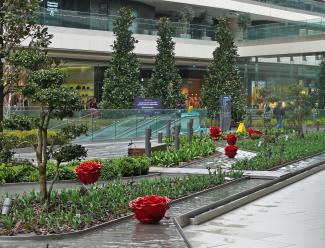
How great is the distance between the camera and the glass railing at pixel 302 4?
62.8 metres

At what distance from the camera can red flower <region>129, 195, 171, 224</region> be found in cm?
997

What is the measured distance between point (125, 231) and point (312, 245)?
282cm

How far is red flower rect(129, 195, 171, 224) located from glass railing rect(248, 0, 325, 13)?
53.6 m

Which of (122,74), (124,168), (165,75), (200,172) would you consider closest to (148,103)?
(122,74)

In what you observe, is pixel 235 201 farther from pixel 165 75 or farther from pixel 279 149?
pixel 165 75

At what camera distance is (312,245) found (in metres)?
9.65

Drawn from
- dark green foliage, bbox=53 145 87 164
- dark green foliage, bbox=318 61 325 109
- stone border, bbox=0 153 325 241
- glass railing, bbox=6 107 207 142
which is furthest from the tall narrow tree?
dark green foliage, bbox=318 61 325 109

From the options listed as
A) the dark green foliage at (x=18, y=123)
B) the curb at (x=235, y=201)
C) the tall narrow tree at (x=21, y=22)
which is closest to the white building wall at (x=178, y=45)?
the curb at (x=235, y=201)

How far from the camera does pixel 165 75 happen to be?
41.6 m

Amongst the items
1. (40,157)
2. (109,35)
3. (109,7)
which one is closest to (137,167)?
(40,157)

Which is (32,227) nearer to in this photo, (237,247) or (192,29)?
(237,247)

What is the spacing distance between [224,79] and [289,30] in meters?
12.4

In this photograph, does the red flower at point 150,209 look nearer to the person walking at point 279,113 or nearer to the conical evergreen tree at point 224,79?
the person walking at point 279,113

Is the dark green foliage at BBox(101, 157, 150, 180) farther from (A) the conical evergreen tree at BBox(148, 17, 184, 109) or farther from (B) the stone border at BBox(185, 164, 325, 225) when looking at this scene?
(A) the conical evergreen tree at BBox(148, 17, 184, 109)
